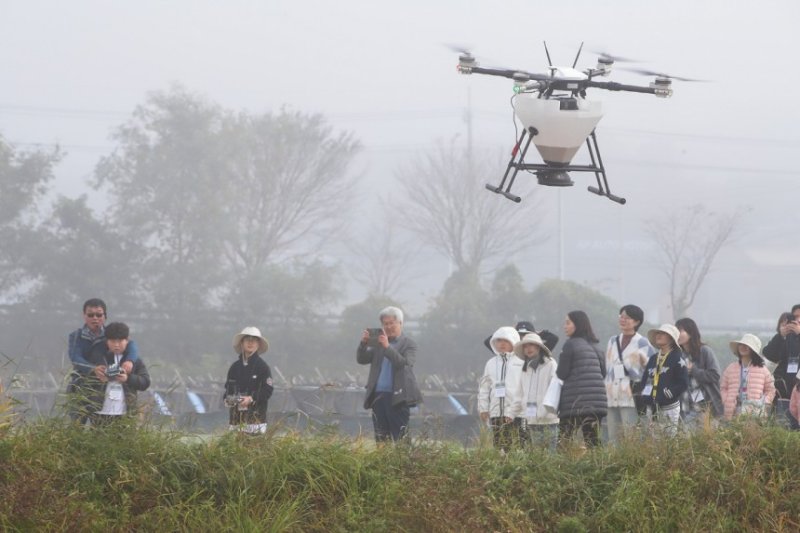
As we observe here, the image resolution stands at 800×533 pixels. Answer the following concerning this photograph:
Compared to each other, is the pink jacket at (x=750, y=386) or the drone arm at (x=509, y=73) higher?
the drone arm at (x=509, y=73)

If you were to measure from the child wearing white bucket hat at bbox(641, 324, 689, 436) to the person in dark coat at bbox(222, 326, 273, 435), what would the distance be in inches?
101

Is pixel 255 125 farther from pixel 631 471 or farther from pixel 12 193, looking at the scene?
pixel 631 471

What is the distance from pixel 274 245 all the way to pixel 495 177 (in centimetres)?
967

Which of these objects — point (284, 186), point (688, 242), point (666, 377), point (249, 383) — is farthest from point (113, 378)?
point (688, 242)

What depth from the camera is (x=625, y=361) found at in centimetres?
885

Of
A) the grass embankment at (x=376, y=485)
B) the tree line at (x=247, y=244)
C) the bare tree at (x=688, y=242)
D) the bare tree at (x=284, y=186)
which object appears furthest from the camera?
the bare tree at (x=688, y=242)

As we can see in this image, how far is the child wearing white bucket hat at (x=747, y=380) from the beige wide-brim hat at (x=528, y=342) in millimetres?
1686

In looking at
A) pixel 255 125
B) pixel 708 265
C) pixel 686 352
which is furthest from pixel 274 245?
pixel 686 352

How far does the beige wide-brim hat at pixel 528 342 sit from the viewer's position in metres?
8.79

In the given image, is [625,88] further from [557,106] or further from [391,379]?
[391,379]

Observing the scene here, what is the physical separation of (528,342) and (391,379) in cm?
114

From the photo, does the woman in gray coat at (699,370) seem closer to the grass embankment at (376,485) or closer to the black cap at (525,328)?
the black cap at (525,328)

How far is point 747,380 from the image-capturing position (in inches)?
379

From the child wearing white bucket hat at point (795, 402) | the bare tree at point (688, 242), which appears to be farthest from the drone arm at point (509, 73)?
the bare tree at point (688, 242)
